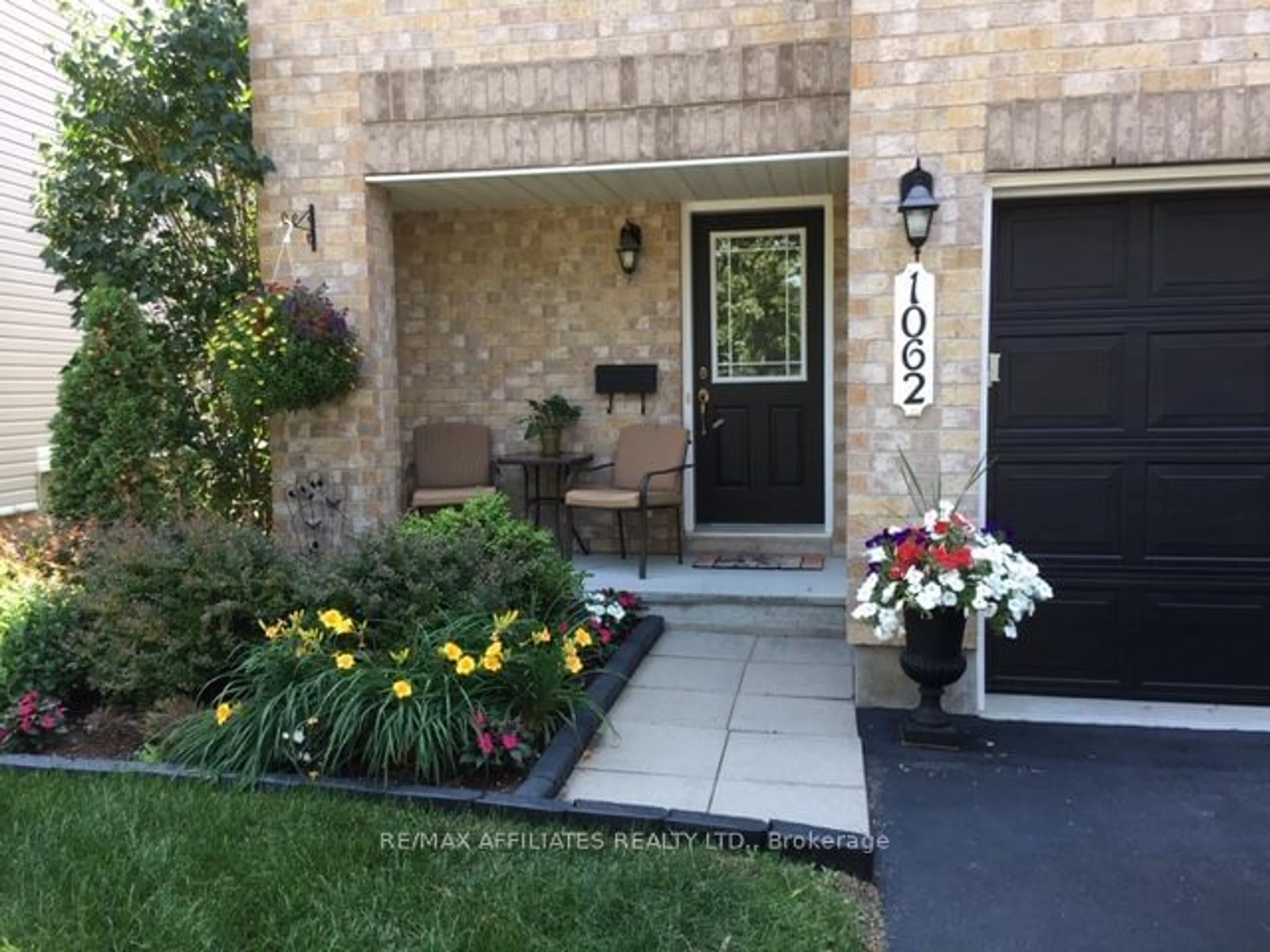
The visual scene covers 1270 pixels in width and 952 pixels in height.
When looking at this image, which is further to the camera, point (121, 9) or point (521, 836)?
point (121, 9)

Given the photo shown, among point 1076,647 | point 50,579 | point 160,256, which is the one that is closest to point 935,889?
point 1076,647

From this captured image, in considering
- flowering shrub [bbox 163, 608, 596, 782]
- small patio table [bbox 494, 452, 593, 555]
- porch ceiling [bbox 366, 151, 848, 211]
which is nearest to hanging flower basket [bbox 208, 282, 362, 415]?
porch ceiling [bbox 366, 151, 848, 211]

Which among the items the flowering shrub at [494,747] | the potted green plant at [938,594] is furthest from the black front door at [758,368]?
the flowering shrub at [494,747]

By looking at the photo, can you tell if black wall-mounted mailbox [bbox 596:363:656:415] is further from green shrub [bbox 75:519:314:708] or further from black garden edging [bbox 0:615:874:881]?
black garden edging [bbox 0:615:874:881]

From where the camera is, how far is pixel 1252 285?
375 cm

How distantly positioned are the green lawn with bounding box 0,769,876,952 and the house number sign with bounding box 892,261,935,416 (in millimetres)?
1884

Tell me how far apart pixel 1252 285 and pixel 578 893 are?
332 cm

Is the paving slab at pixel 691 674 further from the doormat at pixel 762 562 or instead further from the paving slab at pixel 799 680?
the doormat at pixel 762 562

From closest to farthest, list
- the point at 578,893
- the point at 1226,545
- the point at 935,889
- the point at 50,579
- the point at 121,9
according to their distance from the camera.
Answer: the point at 578,893
the point at 935,889
the point at 1226,545
the point at 50,579
the point at 121,9

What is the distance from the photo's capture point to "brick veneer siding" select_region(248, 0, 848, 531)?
4746 millimetres

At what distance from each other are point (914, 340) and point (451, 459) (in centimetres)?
338

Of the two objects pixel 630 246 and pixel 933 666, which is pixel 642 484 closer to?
pixel 630 246

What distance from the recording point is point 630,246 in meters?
6.04

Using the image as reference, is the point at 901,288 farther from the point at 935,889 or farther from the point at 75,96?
the point at 75,96
